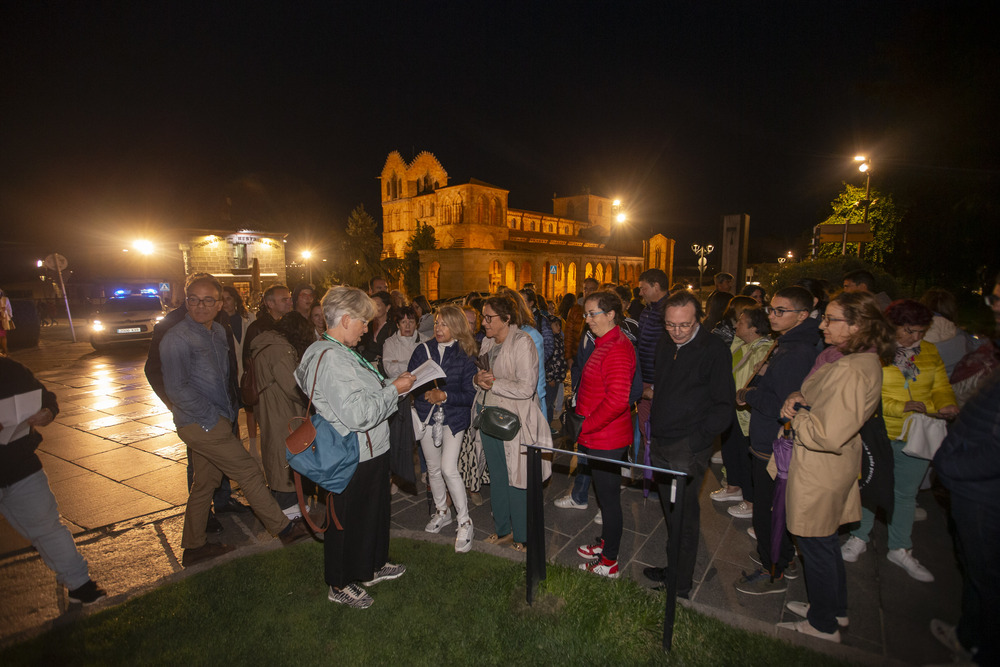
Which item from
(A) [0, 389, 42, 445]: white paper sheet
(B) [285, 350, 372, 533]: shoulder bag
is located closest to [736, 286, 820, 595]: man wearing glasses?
(B) [285, 350, 372, 533]: shoulder bag

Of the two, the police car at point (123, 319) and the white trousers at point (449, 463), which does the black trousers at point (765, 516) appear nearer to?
the white trousers at point (449, 463)

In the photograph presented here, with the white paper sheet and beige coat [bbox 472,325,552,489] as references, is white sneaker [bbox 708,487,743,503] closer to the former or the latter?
beige coat [bbox 472,325,552,489]

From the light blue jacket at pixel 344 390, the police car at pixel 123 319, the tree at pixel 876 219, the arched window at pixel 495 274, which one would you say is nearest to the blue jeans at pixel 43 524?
the light blue jacket at pixel 344 390

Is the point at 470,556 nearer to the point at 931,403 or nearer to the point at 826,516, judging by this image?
the point at 826,516

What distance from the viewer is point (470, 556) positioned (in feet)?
12.1

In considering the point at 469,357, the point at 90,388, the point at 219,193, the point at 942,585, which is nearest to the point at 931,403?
the point at 942,585

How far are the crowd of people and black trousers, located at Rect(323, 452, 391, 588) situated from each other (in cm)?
1

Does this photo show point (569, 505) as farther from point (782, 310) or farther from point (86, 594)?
point (86, 594)

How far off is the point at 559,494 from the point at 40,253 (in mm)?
46478

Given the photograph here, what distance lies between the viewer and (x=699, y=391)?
3.02m

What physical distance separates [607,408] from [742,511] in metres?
2.38

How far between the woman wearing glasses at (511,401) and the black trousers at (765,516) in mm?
1571

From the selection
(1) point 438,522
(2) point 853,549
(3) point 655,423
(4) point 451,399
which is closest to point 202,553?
(1) point 438,522

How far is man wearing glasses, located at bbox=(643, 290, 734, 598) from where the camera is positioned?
300 cm
